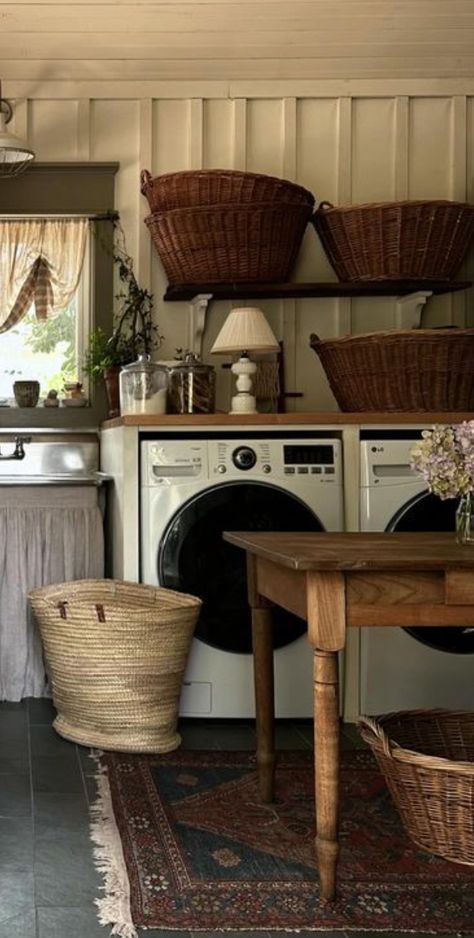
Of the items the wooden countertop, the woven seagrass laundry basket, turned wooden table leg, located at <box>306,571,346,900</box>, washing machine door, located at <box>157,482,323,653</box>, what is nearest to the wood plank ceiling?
the wooden countertop

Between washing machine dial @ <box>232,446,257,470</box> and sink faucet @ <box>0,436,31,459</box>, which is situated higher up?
sink faucet @ <box>0,436,31,459</box>

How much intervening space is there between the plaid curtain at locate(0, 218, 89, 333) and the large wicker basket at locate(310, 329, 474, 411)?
1.30 m

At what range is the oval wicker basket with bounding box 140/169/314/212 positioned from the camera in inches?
147

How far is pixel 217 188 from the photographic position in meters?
3.74

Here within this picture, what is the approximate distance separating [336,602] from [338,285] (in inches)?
93.0

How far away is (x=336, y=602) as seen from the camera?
1.93 metres

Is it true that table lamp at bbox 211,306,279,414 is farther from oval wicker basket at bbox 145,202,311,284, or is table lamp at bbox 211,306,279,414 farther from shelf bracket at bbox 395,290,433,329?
shelf bracket at bbox 395,290,433,329

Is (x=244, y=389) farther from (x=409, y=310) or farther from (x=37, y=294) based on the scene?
(x=37, y=294)

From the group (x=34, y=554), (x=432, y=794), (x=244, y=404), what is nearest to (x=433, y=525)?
(x=244, y=404)

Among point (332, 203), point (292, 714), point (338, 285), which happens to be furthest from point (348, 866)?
point (332, 203)

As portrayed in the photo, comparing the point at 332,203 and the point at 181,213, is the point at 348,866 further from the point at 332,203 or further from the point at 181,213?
the point at 332,203

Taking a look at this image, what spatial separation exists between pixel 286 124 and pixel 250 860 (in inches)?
121

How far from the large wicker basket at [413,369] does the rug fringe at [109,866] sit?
1.63 m

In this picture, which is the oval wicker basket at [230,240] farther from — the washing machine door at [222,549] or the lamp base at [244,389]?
the washing machine door at [222,549]
